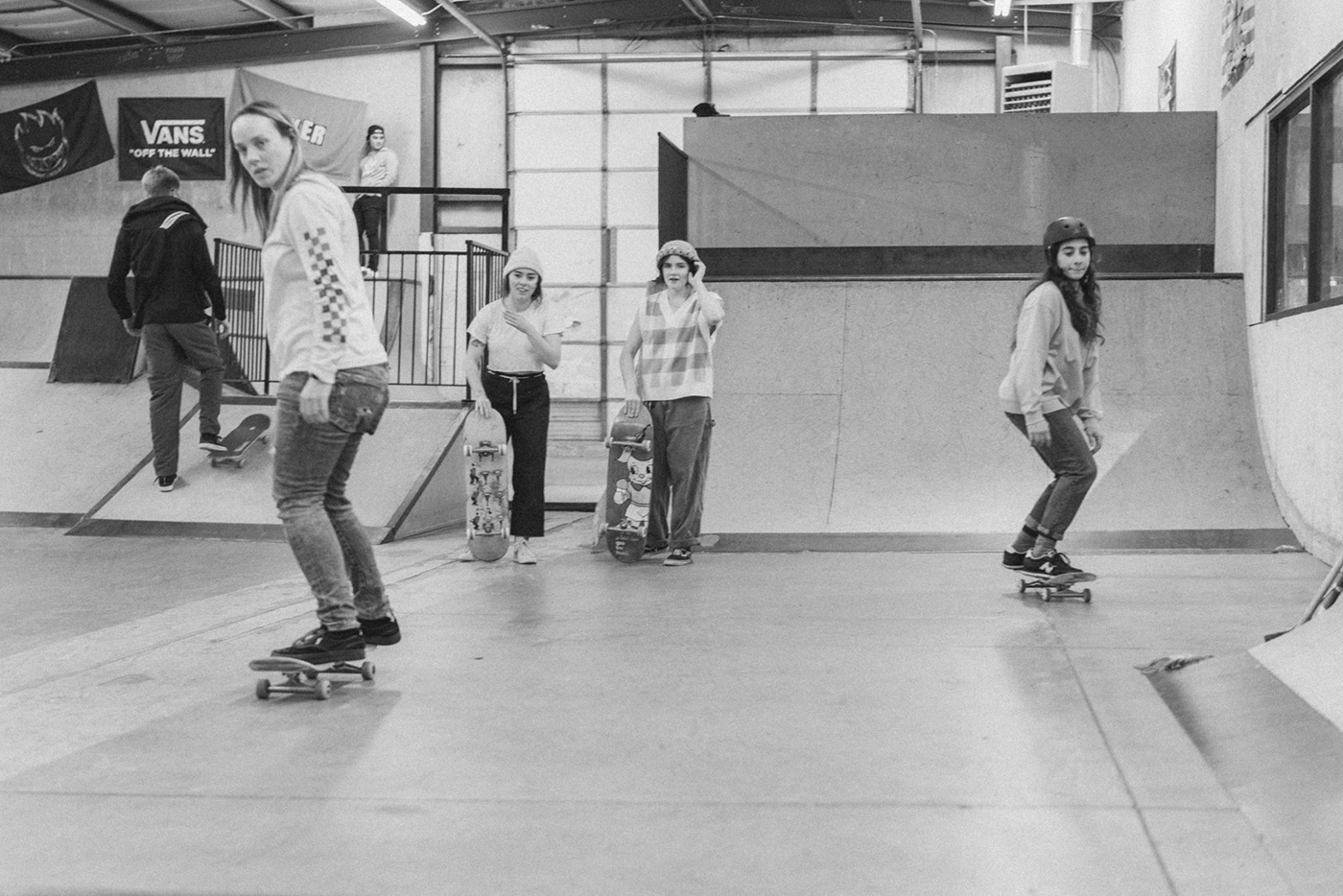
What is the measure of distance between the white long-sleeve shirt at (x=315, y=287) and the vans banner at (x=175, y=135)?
16177 mm

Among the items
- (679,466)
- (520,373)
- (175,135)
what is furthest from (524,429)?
(175,135)

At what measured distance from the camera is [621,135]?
1817 centimetres

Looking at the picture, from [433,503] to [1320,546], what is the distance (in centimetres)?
512

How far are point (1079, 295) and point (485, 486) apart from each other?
123 inches

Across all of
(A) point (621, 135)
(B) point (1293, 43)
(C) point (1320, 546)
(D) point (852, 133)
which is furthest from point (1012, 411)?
(A) point (621, 135)

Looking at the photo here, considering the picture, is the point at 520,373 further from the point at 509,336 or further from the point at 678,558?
the point at 678,558

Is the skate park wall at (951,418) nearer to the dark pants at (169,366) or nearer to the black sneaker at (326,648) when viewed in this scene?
the dark pants at (169,366)

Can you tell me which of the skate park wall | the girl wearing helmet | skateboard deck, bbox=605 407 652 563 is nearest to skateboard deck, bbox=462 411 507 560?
skateboard deck, bbox=605 407 652 563

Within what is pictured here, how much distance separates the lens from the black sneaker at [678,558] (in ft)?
23.8

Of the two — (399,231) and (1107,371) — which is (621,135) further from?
(1107,371)

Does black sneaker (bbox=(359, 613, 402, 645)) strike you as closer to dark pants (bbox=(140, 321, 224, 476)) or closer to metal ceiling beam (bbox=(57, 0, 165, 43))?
dark pants (bbox=(140, 321, 224, 476))

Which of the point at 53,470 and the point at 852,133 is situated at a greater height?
the point at 852,133

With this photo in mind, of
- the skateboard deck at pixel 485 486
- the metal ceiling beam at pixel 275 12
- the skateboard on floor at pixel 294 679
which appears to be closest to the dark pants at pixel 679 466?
the skateboard deck at pixel 485 486

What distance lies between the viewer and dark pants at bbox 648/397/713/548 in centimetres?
728
